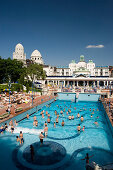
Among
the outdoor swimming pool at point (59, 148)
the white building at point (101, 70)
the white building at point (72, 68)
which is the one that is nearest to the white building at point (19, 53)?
the white building at point (72, 68)

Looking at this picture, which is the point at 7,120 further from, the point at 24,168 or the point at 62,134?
the point at 24,168

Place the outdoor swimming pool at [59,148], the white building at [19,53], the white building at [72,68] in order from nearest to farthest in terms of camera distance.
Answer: the outdoor swimming pool at [59,148]
the white building at [19,53]
the white building at [72,68]

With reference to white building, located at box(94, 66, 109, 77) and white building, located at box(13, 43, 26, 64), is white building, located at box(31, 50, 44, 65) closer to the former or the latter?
white building, located at box(13, 43, 26, 64)

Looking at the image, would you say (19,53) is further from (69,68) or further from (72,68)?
(72,68)

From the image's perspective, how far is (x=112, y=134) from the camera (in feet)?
44.5

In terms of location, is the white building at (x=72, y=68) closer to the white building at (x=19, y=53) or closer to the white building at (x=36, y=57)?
the white building at (x=36, y=57)

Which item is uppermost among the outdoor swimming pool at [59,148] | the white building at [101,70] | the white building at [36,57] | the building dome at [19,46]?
the building dome at [19,46]

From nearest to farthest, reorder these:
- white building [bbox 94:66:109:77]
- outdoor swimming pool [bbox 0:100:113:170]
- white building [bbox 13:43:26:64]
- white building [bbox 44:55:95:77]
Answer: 1. outdoor swimming pool [bbox 0:100:113:170]
2. white building [bbox 13:43:26:64]
3. white building [bbox 94:66:109:77]
4. white building [bbox 44:55:95:77]

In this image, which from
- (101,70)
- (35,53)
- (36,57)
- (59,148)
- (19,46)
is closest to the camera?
(59,148)

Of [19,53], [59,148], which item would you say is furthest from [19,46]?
[59,148]

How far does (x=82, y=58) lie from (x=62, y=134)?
274 ft

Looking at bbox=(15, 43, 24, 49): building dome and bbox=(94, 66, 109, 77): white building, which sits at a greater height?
bbox=(15, 43, 24, 49): building dome

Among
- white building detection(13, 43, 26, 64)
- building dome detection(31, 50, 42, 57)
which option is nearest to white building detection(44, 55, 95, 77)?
building dome detection(31, 50, 42, 57)

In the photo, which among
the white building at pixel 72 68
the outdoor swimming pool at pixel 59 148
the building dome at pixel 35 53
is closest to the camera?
the outdoor swimming pool at pixel 59 148
